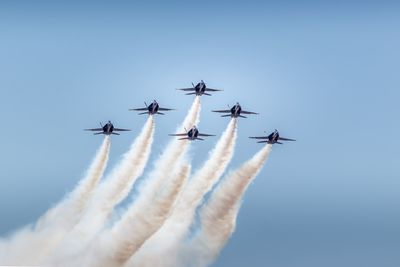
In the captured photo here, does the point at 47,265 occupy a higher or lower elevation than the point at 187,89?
lower

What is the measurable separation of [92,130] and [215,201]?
75.9ft

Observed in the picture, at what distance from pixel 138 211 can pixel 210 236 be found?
12236 mm

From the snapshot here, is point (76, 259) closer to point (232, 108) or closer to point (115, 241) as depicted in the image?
point (115, 241)

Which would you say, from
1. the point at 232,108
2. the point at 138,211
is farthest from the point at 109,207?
the point at 232,108

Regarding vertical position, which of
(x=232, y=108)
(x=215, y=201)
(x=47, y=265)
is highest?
(x=232, y=108)

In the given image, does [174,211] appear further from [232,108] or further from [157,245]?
[232,108]

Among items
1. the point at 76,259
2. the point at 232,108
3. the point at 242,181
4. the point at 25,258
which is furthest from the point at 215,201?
the point at 25,258

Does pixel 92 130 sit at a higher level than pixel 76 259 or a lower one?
higher

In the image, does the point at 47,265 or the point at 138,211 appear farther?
the point at 47,265

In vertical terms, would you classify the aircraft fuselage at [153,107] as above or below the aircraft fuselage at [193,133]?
above

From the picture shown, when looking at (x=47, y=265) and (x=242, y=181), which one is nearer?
(x=242, y=181)

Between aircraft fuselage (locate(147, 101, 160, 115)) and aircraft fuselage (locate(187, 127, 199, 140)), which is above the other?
aircraft fuselage (locate(147, 101, 160, 115))

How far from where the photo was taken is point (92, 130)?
151125 mm

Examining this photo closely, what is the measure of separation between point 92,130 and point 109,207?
41.5ft
